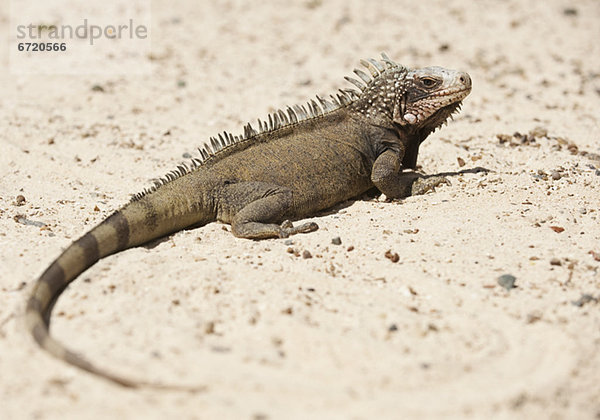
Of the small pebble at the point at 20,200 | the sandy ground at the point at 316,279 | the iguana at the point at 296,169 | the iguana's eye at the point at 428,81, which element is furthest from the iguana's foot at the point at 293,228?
the small pebble at the point at 20,200

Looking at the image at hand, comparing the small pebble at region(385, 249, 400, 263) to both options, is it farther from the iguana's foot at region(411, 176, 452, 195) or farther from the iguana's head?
the iguana's head

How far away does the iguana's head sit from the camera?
22.8 ft

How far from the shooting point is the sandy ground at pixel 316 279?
3.88m

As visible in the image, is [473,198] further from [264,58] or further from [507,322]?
[264,58]

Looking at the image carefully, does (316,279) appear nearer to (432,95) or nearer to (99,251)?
(99,251)

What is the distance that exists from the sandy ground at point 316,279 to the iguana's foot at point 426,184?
14cm

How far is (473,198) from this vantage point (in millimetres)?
6812

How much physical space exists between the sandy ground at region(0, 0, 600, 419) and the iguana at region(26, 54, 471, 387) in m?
0.20

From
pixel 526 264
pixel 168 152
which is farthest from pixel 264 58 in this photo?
pixel 526 264

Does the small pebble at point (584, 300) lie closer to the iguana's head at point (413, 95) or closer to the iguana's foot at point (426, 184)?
the iguana's foot at point (426, 184)

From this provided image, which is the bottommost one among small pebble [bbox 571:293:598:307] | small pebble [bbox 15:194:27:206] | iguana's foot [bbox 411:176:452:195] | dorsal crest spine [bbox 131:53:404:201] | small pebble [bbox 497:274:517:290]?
small pebble [bbox 571:293:598:307]

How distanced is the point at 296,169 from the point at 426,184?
1.57 metres

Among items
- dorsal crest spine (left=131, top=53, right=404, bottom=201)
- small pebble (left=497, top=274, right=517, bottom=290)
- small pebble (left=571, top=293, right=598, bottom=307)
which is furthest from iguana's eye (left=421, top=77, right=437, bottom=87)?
small pebble (left=571, top=293, right=598, bottom=307)

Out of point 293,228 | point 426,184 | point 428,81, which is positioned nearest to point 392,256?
point 293,228
